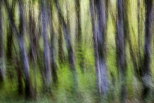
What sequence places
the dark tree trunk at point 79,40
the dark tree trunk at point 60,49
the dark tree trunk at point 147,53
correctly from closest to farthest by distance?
1. the dark tree trunk at point 147,53
2. the dark tree trunk at point 60,49
3. the dark tree trunk at point 79,40

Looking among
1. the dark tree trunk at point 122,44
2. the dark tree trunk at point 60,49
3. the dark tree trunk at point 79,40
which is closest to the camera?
the dark tree trunk at point 122,44

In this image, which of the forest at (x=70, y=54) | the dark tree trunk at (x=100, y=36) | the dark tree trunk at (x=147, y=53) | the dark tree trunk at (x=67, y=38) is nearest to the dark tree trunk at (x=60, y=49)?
the forest at (x=70, y=54)

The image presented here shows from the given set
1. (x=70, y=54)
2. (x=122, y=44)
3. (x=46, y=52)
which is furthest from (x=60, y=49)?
(x=122, y=44)

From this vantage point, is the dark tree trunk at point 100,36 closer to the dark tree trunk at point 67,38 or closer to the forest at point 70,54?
the forest at point 70,54

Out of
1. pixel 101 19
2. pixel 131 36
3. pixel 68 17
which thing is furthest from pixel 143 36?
pixel 68 17

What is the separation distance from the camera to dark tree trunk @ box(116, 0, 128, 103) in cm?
828

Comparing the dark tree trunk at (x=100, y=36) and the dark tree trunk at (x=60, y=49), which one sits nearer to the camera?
the dark tree trunk at (x=100, y=36)

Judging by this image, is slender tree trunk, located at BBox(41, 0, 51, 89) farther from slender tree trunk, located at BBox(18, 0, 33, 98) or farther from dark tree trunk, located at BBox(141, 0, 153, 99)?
dark tree trunk, located at BBox(141, 0, 153, 99)

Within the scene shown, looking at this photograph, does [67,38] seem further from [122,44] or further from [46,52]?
[122,44]

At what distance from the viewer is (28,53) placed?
8.49 metres

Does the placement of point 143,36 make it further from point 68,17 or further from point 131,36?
point 68,17

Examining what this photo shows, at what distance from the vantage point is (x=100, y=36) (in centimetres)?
842

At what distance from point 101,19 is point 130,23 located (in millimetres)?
782

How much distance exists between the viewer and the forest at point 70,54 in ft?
27.2
